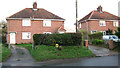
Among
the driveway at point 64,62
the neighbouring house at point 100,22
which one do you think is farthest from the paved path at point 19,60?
the neighbouring house at point 100,22

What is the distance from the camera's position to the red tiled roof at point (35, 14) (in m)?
25.7

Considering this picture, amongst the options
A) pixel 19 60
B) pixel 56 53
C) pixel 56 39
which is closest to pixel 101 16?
pixel 56 39

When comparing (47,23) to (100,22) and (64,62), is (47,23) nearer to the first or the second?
(100,22)

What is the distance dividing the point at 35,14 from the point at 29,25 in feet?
9.04

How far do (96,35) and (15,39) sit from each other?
15.6 m

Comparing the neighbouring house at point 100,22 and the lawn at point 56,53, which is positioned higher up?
the neighbouring house at point 100,22

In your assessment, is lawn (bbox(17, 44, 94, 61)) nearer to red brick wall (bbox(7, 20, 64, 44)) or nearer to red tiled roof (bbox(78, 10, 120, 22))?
red brick wall (bbox(7, 20, 64, 44))

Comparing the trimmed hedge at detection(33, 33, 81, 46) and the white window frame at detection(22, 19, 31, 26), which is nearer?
the trimmed hedge at detection(33, 33, 81, 46)

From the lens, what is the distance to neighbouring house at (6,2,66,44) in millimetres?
25123

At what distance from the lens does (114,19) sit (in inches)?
1222

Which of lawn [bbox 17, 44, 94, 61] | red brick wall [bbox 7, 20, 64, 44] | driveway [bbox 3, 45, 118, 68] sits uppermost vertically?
red brick wall [bbox 7, 20, 64, 44]

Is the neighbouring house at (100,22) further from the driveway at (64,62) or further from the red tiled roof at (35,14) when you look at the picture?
the driveway at (64,62)

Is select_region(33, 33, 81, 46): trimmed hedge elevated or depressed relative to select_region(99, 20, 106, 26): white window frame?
depressed

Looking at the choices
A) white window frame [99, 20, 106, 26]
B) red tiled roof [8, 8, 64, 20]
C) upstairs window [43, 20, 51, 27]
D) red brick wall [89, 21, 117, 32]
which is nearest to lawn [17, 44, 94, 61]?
upstairs window [43, 20, 51, 27]
